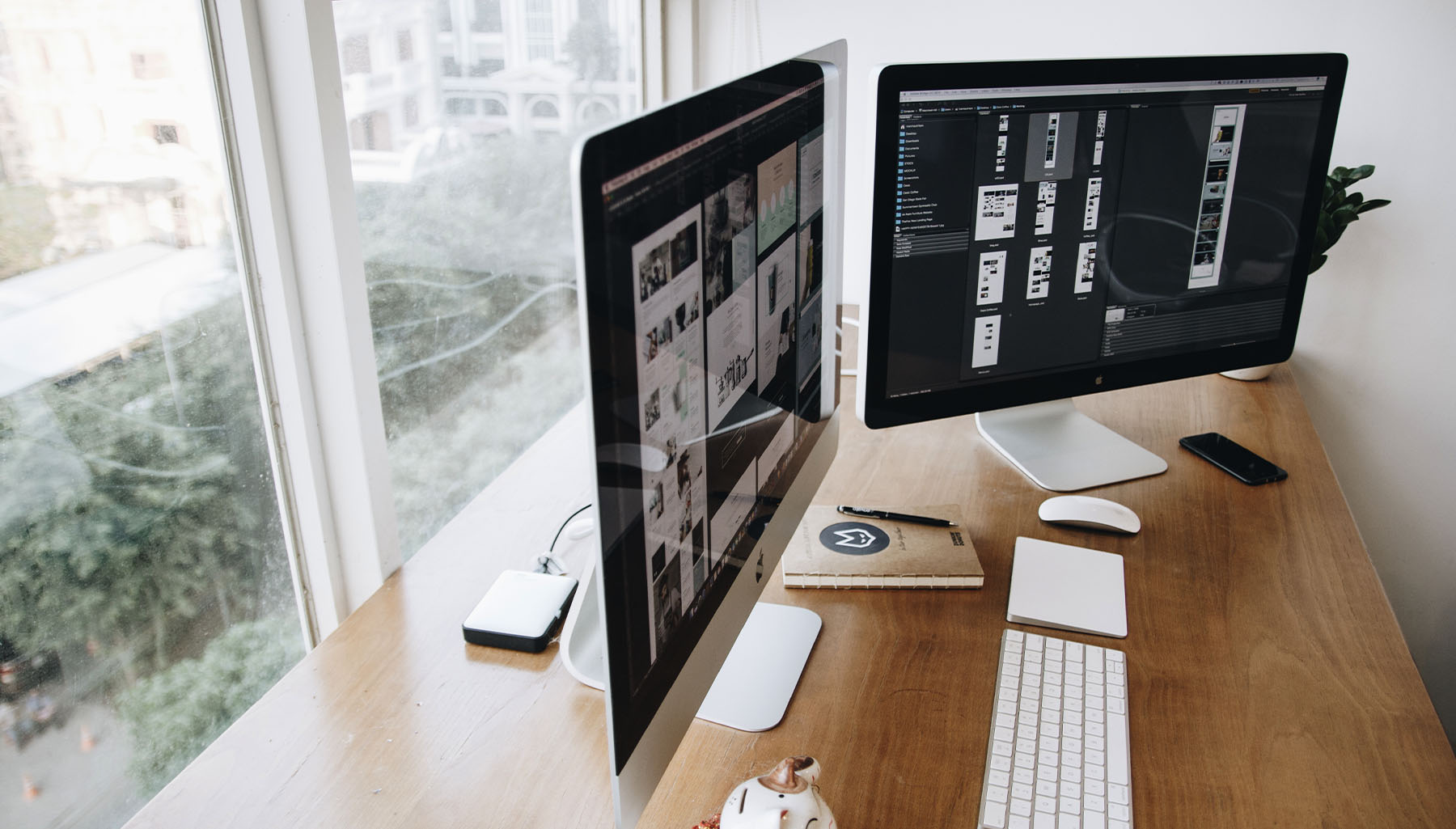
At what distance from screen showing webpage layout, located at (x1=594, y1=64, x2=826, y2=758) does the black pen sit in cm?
26

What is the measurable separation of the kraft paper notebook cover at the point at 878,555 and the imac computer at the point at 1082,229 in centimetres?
13

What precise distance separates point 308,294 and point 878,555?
65 centimetres

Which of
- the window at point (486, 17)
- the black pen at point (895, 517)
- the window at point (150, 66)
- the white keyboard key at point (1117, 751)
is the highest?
the window at point (486, 17)

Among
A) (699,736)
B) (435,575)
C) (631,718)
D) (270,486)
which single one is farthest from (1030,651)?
(270,486)

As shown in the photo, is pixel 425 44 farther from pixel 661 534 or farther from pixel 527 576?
pixel 661 534

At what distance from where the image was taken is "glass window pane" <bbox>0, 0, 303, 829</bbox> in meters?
0.79

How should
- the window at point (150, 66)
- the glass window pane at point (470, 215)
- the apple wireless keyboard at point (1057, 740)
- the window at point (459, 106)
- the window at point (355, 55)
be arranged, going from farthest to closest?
the window at point (459, 106)
the glass window pane at point (470, 215)
the window at point (355, 55)
the window at point (150, 66)
the apple wireless keyboard at point (1057, 740)

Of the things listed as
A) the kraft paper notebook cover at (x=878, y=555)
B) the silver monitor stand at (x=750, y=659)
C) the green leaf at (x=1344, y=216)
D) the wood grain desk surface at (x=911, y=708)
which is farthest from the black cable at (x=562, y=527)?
the green leaf at (x=1344, y=216)

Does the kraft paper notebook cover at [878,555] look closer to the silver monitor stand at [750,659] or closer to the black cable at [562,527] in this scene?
the silver monitor stand at [750,659]

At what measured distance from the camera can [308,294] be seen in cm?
97

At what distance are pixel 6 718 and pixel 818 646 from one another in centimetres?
71

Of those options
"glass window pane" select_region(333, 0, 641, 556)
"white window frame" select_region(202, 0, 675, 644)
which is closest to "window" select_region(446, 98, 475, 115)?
"glass window pane" select_region(333, 0, 641, 556)

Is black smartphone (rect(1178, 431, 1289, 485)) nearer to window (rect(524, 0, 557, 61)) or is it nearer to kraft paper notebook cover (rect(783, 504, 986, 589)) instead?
kraft paper notebook cover (rect(783, 504, 986, 589))

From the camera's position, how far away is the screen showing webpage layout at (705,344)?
530mm
